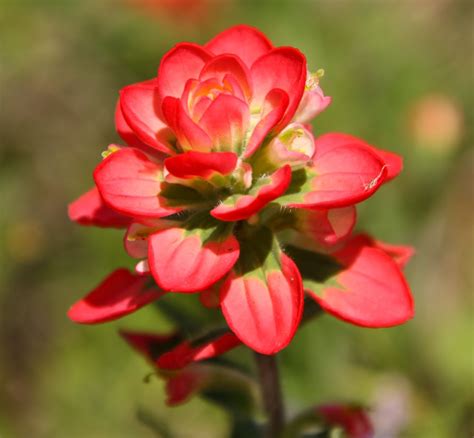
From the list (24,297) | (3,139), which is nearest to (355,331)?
(24,297)

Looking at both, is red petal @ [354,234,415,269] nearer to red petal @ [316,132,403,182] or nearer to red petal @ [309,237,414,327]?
red petal @ [309,237,414,327]

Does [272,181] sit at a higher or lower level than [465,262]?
higher

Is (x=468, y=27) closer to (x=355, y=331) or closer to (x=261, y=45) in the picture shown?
(x=355, y=331)

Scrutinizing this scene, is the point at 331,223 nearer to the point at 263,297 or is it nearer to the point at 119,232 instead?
the point at 263,297

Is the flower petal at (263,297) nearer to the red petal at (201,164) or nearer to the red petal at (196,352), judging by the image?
the red petal at (196,352)

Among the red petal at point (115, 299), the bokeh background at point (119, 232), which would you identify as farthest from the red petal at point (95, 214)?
the bokeh background at point (119, 232)

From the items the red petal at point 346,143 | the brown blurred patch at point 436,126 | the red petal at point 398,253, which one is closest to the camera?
the red petal at point 346,143
